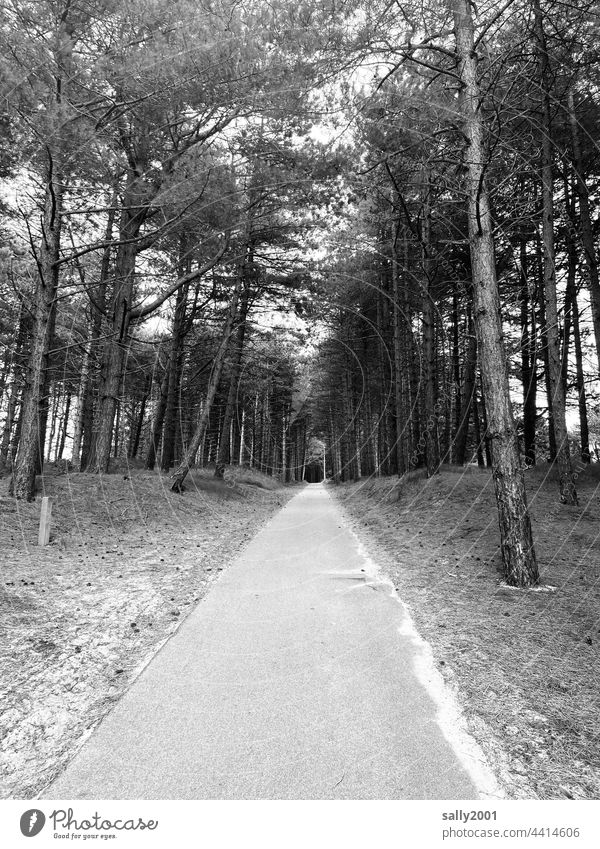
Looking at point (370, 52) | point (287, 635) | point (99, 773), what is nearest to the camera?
point (99, 773)

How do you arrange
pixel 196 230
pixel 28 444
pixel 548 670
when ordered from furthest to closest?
pixel 196 230, pixel 28 444, pixel 548 670

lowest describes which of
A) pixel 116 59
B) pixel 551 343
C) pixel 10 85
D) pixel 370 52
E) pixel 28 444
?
pixel 28 444

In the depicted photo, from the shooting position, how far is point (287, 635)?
160 inches

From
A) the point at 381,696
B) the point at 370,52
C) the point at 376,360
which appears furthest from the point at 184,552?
the point at 376,360

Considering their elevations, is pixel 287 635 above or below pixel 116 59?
below

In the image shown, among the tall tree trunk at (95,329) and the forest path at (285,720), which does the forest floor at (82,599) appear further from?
the tall tree trunk at (95,329)

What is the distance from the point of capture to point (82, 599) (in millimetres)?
4902

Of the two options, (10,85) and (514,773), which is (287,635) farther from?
(10,85)

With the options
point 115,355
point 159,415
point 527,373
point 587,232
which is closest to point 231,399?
point 159,415

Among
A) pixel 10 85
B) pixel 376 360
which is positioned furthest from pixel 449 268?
pixel 10 85

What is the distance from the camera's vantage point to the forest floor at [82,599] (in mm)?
2609

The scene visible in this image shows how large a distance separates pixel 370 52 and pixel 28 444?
368 inches

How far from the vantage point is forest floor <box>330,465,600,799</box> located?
2.35m

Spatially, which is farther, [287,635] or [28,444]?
[28,444]
